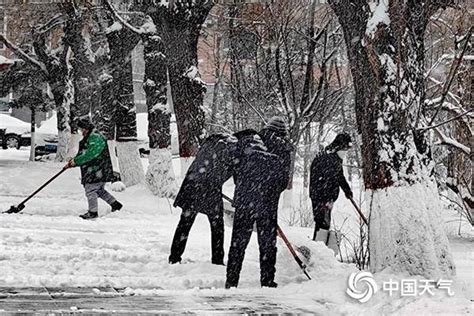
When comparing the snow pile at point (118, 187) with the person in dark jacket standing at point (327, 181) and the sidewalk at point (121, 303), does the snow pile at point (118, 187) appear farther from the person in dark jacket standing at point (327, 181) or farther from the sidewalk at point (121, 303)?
the sidewalk at point (121, 303)

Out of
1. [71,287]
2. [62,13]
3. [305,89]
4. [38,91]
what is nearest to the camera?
[71,287]

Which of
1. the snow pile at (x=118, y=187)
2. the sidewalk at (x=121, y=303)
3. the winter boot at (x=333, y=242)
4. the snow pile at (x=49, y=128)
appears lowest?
the sidewalk at (x=121, y=303)

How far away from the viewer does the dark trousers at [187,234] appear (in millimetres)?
7836

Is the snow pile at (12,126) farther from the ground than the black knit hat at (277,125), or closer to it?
farther from the ground

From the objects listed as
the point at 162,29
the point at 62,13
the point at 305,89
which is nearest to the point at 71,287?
the point at 162,29

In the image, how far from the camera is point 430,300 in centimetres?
602

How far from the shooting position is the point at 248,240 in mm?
7059

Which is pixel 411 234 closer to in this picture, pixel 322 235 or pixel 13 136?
pixel 322 235

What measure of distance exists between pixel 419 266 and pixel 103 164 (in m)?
6.12

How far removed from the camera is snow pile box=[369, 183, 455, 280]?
23.0 feet

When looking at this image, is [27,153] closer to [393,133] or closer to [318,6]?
[318,6]

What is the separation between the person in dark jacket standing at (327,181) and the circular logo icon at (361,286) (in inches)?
116

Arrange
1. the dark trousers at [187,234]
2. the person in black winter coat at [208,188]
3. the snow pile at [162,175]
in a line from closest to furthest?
1. the person in black winter coat at [208,188]
2. the dark trousers at [187,234]
3. the snow pile at [162,175]

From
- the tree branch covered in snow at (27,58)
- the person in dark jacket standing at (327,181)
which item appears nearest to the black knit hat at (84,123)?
the person in dark jacket standing at (327,181)
